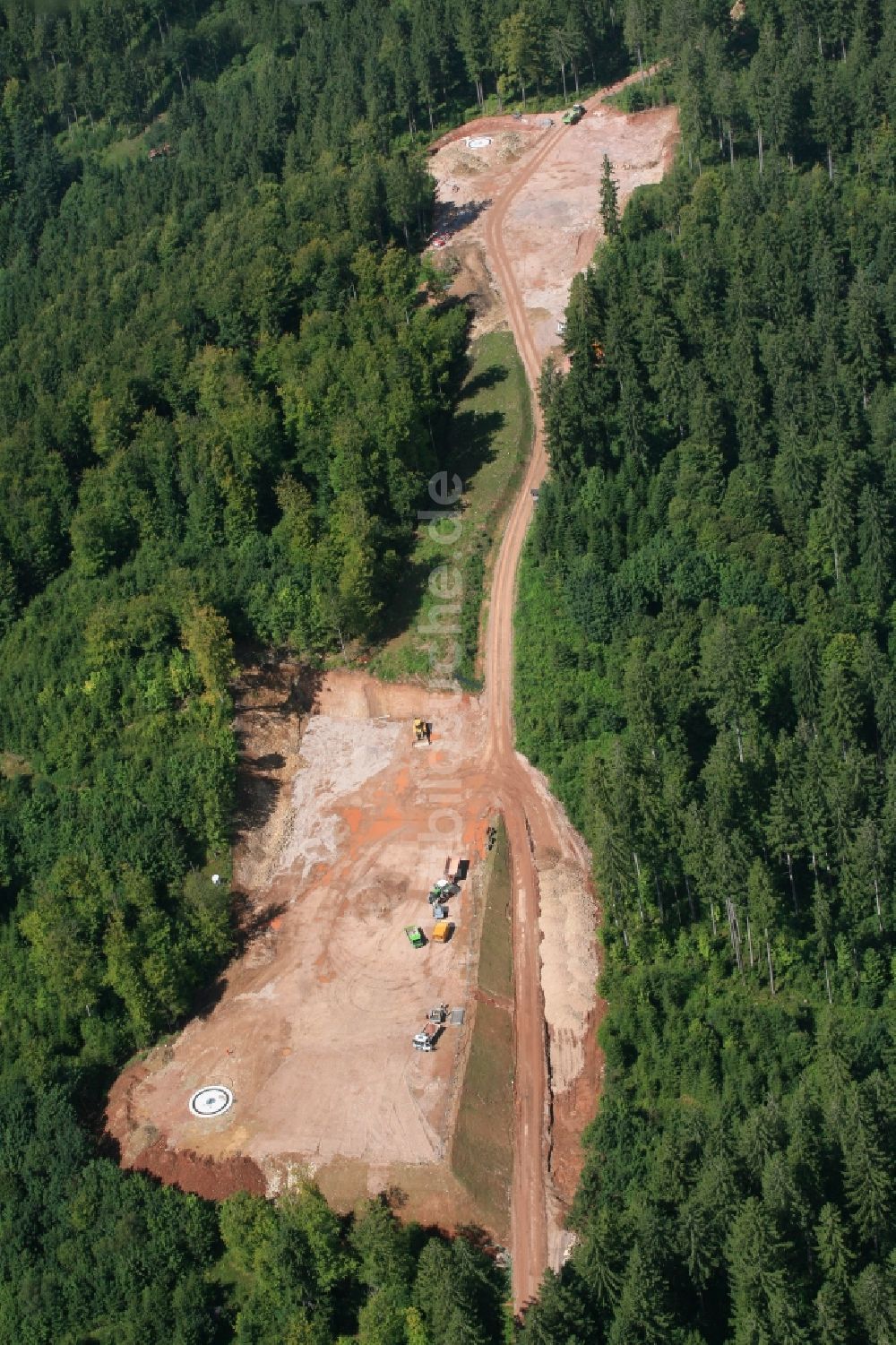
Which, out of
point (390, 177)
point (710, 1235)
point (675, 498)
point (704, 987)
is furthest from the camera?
point (390, 177)

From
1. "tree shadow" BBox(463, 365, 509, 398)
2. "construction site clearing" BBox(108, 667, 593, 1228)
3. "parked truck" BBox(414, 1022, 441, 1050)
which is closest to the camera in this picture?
"construction site clearing" BBox(108, 667, 593, 1228)

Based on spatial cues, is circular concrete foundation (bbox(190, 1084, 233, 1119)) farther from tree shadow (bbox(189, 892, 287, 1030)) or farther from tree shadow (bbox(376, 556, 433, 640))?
tree shadow (bbox(376, 556, 433, 640))

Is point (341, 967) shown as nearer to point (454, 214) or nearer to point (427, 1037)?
point (427, 1037)

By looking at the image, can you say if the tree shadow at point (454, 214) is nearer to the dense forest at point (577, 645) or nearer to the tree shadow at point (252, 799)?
the dense forest at point (577, 645)

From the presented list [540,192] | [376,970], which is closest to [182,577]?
[376,970]

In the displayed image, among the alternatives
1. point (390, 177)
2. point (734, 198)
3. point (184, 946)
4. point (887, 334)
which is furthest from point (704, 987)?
point (390, 177)

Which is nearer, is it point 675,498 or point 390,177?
point 675,498

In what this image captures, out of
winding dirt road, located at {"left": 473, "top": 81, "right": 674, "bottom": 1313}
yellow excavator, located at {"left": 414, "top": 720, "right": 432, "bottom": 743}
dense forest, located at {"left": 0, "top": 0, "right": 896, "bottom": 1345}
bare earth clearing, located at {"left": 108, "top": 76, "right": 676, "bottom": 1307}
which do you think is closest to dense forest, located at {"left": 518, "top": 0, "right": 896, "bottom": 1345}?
dense forest, located at {"left": 0, "top": 0, "right": 896, "bottom": 1345}

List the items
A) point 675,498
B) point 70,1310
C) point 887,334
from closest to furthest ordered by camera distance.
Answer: point 70,1310
point 675,498
point 887,334

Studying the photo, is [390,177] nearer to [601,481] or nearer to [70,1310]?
[601,481]
